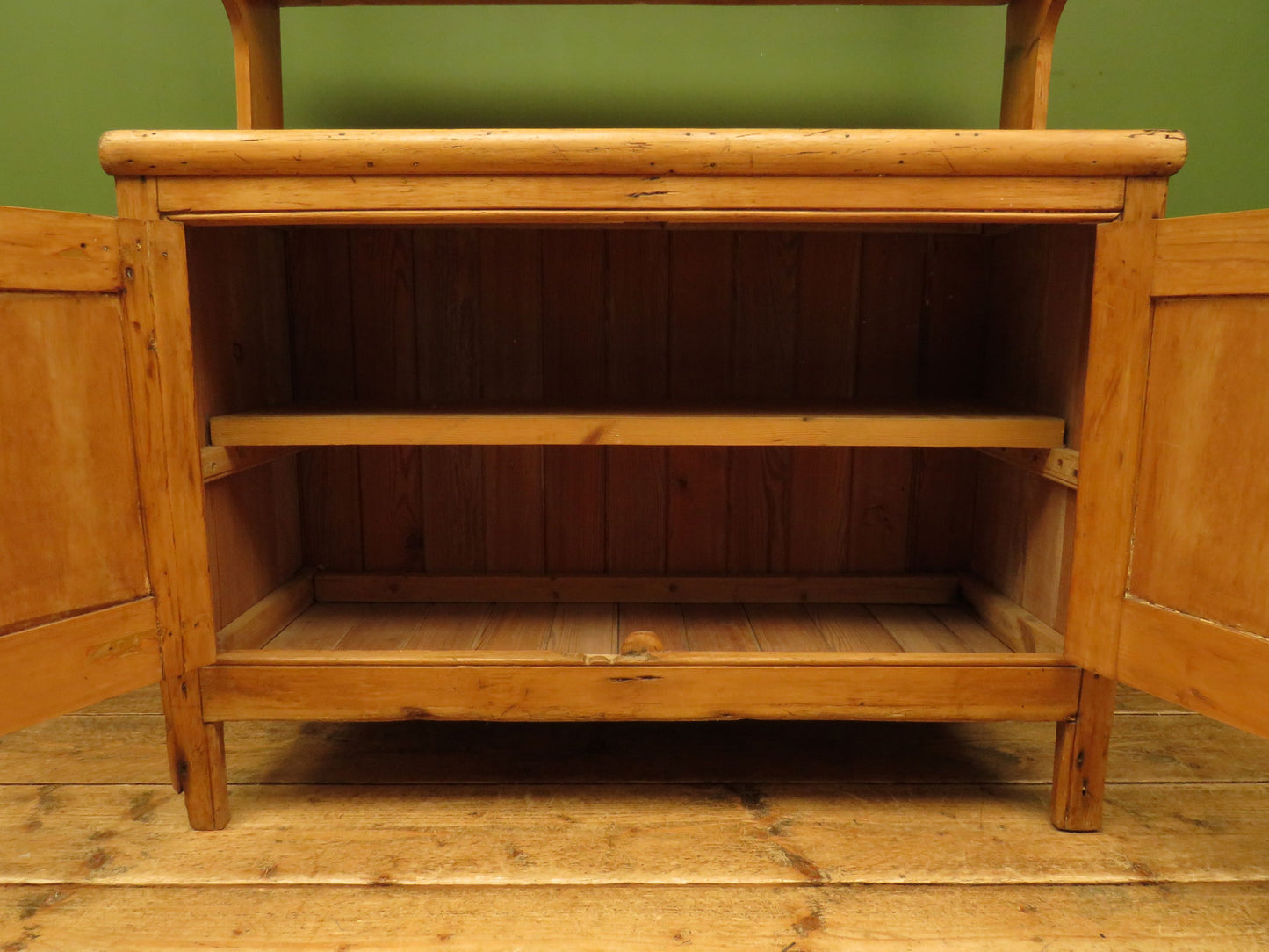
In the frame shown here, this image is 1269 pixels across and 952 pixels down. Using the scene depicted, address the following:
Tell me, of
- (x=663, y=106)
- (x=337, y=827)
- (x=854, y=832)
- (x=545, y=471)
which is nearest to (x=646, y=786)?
(x=854, y=832)

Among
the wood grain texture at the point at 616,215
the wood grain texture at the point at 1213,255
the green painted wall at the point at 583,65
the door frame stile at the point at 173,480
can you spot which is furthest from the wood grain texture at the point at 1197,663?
the door frame stile at the point at 173,480

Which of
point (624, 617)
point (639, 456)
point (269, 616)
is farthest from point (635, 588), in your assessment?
point (269, 616)

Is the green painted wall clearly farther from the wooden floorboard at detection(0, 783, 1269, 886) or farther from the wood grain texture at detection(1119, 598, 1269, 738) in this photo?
the wooden floorboard at detection(0, 783, 1269, 886)

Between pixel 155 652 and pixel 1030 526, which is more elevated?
pixel 1030 526

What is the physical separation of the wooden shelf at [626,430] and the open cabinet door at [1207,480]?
17cm

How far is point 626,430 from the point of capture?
1.00 meters

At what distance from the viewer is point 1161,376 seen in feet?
2.83

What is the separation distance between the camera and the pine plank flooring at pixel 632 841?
0.83 m

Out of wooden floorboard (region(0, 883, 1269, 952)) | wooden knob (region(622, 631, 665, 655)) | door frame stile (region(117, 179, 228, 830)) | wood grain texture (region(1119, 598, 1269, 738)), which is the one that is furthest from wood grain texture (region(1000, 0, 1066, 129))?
door frame stile (region(117, 179, 228, 830))

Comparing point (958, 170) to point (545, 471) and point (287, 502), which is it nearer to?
point (545, 471)

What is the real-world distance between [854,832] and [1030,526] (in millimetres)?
519

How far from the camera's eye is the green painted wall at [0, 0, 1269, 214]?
1.32m

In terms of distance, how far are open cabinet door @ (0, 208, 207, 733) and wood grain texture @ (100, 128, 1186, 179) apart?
12 cm

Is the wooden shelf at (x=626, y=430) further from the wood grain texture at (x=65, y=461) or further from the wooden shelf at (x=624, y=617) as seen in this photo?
the wooden shelf at (x=624, y=617)
